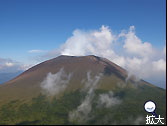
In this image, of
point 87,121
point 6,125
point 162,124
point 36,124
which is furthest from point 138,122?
point 6,125

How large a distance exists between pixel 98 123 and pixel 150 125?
52.9 meters

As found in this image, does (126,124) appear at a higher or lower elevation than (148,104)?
lower

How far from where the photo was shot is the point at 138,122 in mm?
188375

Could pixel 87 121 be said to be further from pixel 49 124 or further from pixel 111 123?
pixel 49 124

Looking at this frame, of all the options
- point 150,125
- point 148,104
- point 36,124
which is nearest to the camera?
point 148,104

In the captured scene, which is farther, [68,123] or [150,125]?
[68,123]

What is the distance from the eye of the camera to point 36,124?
196500mm

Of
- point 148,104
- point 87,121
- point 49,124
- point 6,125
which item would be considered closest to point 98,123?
point 87,121

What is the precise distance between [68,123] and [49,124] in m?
21.2

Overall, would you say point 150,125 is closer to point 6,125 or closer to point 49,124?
point 49,124

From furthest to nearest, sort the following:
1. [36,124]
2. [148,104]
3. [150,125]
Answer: [36,124] < [150,125] < [148,104]

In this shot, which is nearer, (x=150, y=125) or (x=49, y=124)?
(x=150, y=125)

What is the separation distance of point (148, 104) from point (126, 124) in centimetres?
15373

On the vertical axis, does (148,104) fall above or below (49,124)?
above
